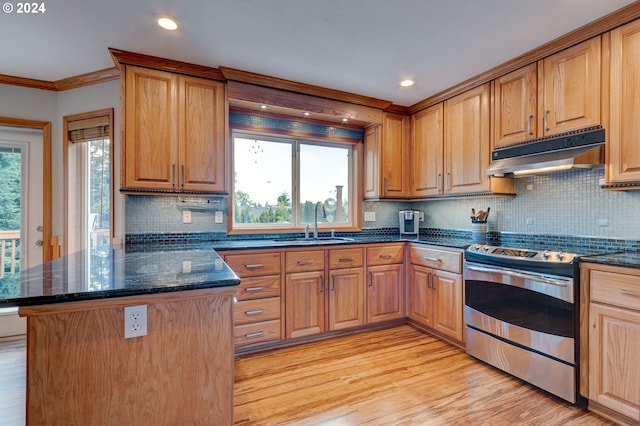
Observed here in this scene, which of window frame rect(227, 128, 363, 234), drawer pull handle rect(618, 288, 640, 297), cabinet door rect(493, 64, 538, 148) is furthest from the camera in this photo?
window frame rect(227, 128, 363, 234)

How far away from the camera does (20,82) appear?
287 cm

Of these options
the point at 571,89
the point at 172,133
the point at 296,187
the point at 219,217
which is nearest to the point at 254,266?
the point at 219,217

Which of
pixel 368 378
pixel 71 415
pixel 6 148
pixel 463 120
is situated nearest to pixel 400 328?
pixel 368 378

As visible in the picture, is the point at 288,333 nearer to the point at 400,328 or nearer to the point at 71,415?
the point at 400,328

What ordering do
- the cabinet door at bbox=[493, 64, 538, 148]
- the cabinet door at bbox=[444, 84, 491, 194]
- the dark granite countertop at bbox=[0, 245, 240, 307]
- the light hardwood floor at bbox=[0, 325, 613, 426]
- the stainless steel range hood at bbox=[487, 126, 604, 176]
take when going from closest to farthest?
the dark granite countertop at bbox=[0, 245, 240, 307] → the light hardwood floor at bbox=[0, 325, 613, 426] → the stainless steel range hood at bbox=[487, 126, 604, 176] → the cabinet door at bbox=[493, 64, 538, 148] → the cabinet door at bbox=[444, 84, 491, 194]

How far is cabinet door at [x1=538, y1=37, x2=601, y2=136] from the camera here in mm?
2109

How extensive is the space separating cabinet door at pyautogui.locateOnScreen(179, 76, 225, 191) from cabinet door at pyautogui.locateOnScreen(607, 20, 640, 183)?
9.43ft

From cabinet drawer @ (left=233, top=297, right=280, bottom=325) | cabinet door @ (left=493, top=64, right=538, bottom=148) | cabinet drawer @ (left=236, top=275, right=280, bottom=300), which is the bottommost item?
cabinet drawer @ (left=233, top=297, right=280, bottom=325)

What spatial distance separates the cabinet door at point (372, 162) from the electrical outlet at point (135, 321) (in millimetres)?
2793

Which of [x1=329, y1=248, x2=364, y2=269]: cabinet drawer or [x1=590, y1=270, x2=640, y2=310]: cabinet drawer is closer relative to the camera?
[x1=590, y1=270, x2=640, y2=310]: cabinet drawer

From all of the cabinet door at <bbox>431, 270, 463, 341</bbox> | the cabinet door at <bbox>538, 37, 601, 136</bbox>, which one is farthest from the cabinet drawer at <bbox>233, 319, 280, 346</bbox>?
the cabinet door at <bbox>538, 37, 601, 136</bbox>

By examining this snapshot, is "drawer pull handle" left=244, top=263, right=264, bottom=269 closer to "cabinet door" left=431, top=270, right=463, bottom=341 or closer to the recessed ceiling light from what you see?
"cabinet door" left=431, top=270, right=463, bottom=341

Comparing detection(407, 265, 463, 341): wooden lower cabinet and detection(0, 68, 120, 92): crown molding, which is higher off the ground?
detection(0, 68, 120, 92): crown molding

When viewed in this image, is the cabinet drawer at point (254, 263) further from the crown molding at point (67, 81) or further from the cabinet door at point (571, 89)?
the cabinet door at point (571, 89)
